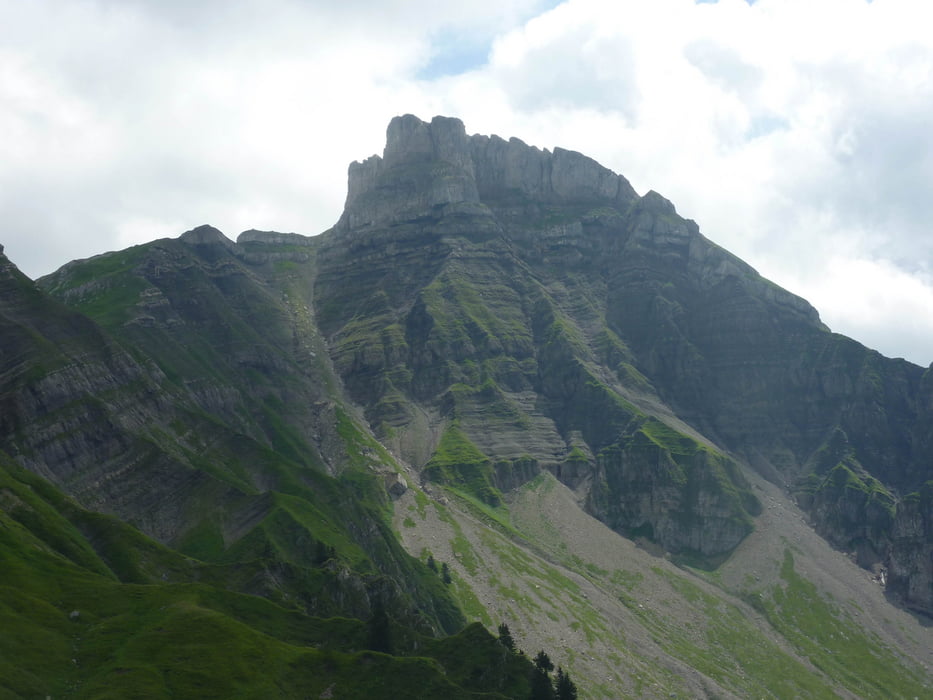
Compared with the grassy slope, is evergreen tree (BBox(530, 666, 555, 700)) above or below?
below

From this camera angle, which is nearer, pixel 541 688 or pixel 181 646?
pixel 181 646

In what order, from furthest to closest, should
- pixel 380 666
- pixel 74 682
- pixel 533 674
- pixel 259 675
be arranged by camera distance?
1. pixel 533 674
2. pixel 380 666
3. pixel 259 675
4. pixel 74 682

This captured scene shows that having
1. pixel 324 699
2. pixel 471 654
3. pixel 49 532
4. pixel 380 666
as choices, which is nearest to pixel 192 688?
pixel 324 699

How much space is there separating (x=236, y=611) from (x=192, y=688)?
42.9 metres

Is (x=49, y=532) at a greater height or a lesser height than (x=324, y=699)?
greater

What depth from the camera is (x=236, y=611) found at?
17750cm

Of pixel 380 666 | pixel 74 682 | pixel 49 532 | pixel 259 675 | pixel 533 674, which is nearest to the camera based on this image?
pixel 74 682

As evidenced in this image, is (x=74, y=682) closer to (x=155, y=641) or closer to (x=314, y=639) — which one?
(x=155, y=641)

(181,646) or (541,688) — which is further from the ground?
(181,646)

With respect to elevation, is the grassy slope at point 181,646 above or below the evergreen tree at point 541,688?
above

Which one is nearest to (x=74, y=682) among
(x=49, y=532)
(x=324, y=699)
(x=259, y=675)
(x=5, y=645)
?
(x=5, y=645)

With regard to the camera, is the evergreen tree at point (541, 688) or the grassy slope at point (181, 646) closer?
the grassy slope at point (181, 646)

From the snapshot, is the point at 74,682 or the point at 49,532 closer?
the point at 74,682

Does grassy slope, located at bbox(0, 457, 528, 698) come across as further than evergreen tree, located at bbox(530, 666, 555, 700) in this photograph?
No
